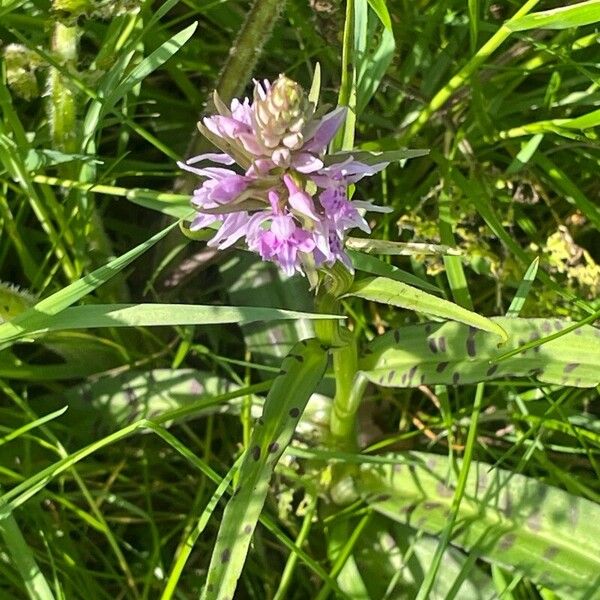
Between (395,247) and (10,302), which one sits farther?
(10,302)

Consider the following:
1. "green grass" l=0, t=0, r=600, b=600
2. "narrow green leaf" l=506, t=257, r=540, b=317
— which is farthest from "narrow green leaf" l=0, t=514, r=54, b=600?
"narrow green leaf" l=506, t=257, r=540, b=317

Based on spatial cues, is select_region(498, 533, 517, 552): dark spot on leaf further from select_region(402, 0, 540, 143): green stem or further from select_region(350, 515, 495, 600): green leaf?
select_region(402, 0, 540, 143): green stem

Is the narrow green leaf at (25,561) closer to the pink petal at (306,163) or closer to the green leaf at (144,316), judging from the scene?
the green leaf at (144,316)

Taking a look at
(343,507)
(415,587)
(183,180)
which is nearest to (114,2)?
(183,180)

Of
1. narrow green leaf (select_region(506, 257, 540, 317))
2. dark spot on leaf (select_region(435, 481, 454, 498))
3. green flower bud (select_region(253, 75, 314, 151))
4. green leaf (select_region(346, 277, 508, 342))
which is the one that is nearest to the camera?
green flower bud (select_region(253, 75, 314, 151))

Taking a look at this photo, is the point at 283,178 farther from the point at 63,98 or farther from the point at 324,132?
the point at 63,98

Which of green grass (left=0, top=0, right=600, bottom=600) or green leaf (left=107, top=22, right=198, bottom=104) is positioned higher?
green leaf (left=107, top=22, right=198, bottom=104)

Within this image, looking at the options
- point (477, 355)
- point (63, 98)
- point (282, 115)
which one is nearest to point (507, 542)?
point (477, 355)
